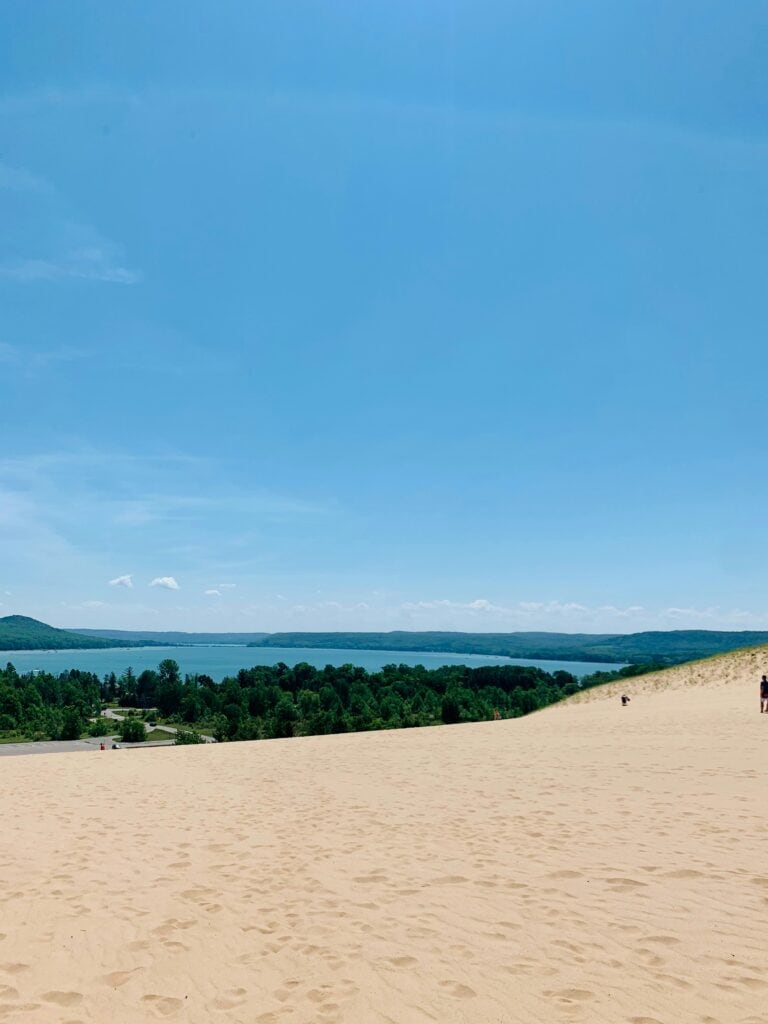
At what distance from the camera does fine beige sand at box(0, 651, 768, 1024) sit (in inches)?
200

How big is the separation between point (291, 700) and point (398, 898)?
445ft

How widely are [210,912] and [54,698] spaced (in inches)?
6607

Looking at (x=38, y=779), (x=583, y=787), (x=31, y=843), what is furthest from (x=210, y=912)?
(x=38, y=779)

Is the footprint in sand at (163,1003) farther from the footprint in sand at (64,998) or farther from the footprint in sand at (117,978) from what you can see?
the footprint in sand at (64,998)

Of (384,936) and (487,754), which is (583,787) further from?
(384,936)

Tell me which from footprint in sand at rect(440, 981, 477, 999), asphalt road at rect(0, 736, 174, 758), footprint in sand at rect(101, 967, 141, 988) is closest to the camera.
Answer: footprint in sand at rect(440, 981, 477, 999)

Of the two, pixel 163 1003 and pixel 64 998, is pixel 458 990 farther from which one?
pixel 64 998

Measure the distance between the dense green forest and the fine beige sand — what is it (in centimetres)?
8361

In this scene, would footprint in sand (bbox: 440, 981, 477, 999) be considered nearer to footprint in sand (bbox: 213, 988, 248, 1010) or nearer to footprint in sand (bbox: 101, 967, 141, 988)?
footprint in sand (bbox: 213, 988, 248, 1010)

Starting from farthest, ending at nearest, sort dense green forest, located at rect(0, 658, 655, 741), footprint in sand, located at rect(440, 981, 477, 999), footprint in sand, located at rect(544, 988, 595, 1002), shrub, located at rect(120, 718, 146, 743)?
1. dense green forest, located at rect(0, 658, 655, 741)
2. shrub, located at rect(120, 718, 146, 743)
3. footprint in sand, located at rect(440, 981, 477, 999)
4. footprint in sand, located at rect(544, 988, 595, 1002)

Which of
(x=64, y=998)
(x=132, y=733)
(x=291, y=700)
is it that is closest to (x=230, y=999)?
(x=64, y=998)

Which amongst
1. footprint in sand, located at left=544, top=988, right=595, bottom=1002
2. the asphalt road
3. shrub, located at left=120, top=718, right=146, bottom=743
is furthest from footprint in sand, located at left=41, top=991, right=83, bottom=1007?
shrub, located at left=120, top=718, right=146, bottom=743

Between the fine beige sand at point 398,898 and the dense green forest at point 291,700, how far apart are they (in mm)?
83610

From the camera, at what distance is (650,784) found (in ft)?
43.7
